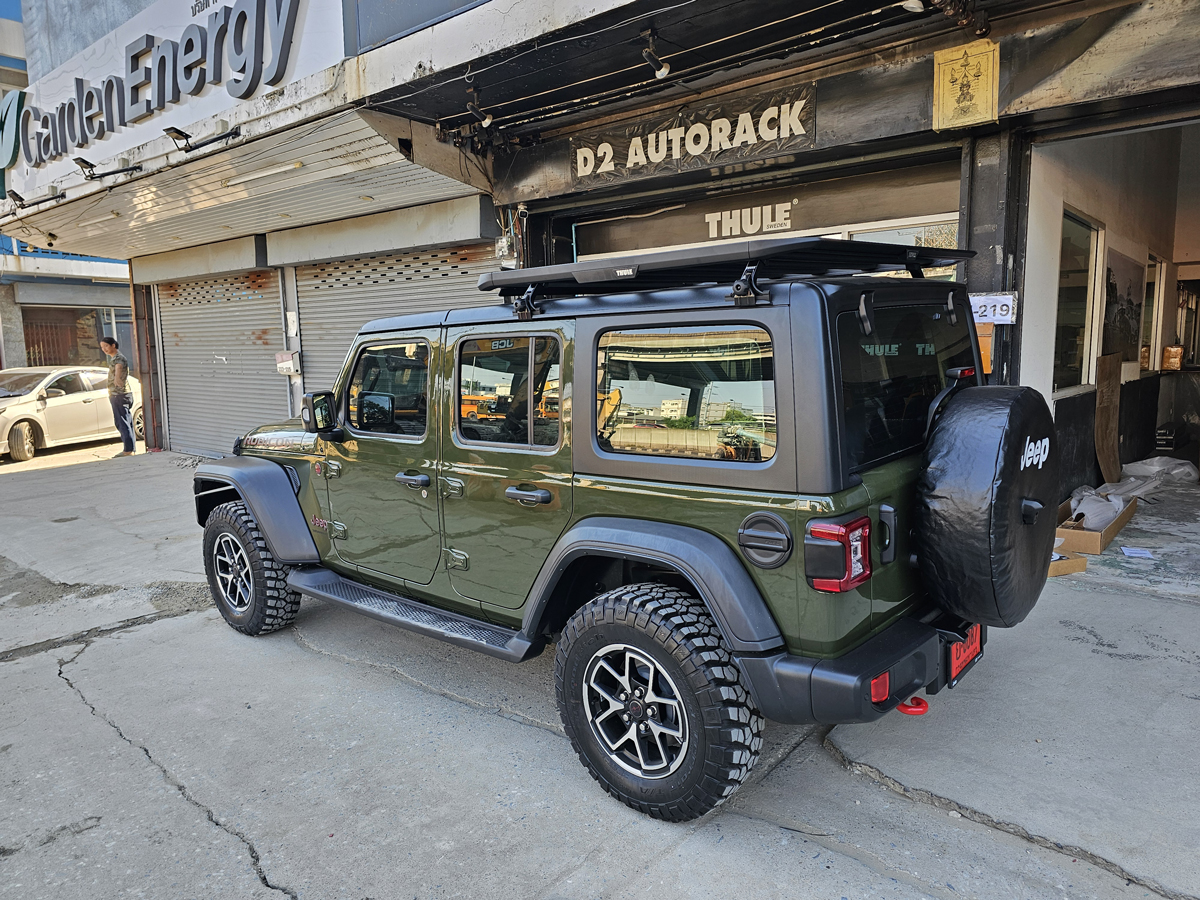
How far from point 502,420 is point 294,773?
170 cm

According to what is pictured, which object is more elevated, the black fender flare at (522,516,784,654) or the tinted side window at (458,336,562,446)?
the tinted side window at (458,336,562,446)

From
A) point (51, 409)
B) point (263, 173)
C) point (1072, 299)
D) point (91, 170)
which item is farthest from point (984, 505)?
point (51, 409)

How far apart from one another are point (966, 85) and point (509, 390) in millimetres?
4036

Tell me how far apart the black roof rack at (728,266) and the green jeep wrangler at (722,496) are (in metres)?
0.01

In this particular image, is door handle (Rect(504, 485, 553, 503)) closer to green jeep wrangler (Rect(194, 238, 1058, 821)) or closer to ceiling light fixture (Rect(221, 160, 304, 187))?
green jeep wrangler (Rect(194, 238, 1058, 821))

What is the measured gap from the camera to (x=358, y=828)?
9.11ft

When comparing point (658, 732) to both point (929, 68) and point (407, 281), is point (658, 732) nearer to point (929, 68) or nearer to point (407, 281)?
point (929, 68)

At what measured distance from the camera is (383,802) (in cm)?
294

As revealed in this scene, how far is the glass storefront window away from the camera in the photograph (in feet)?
20.9

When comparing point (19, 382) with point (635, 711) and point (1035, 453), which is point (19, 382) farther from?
point (1035, 453)

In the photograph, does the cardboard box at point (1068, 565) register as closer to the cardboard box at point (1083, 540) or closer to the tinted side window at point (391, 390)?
the cardboard box at point (1083, 540)

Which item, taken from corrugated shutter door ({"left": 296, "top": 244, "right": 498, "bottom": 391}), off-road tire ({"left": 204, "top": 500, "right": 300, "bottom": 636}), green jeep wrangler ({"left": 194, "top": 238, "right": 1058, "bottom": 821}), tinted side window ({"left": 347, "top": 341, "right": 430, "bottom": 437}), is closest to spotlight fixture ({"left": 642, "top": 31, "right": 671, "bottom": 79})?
green jeep wrangler ({"left": 194, "top": 238, "right": 1058, "bottom": 821})

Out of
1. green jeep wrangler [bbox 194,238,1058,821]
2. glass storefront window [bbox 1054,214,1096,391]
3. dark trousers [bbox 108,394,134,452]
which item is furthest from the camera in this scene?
dark trousers [bbox 108,394,134,452]

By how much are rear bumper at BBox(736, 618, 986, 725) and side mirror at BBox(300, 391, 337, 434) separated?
2.61 meters
